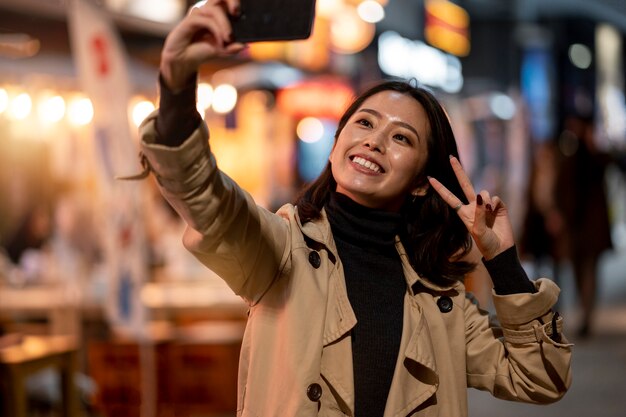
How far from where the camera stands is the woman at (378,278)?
2.52 metres

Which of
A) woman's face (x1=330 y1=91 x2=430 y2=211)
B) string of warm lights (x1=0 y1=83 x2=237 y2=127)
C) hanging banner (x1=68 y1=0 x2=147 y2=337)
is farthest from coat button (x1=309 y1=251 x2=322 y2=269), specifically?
string of warm lights (x1=0 y1=83 x2=237 y2=127)

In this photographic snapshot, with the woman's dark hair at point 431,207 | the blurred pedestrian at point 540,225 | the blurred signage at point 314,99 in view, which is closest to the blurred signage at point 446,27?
the blurred signage at point 314,99

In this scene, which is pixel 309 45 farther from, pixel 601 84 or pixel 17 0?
pixel 601 84

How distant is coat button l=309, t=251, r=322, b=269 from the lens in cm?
267

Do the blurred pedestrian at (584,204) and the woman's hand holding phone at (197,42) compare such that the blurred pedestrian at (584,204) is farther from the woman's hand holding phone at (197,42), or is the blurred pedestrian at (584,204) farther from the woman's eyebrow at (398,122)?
the woman's hand holding phone at (197,42)

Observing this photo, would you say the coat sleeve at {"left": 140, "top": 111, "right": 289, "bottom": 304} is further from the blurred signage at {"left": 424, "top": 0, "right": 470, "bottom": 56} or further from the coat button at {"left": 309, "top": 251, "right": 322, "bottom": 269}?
the blurred signage at {"left": 424, "top": 0, "right": 470, "bottom": 56}

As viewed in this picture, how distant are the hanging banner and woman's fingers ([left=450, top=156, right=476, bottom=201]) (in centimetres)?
346

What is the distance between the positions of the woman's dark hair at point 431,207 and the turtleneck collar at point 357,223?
2.2 inches

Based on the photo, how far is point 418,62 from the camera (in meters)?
28.4

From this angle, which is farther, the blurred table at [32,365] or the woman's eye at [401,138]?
the blurred table at [32,365]

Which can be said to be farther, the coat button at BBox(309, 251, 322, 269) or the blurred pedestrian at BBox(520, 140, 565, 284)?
the blurred pedestrian at BBox(520, 140, 565, 284)

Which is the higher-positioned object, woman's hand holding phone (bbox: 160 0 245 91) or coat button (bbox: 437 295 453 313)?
woman's hand holding phone (bbox: 160 0 245 91)

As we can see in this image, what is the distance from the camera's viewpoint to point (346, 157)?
2777 millimetres

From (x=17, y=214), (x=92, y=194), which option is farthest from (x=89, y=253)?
(x=17, y=214)
